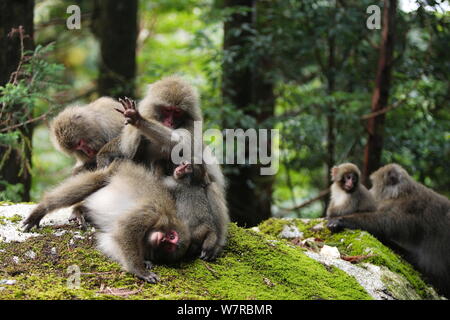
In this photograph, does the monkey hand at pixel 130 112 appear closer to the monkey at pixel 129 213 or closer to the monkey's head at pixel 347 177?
the monkey at pixel 129 213

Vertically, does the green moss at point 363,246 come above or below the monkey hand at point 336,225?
below

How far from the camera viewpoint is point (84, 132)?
5.64 m

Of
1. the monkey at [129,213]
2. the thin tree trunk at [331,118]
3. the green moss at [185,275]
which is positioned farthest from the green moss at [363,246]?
the thin tree trunk at [331,118]

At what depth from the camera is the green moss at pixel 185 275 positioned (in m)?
3.77

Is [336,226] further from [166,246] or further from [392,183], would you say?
[166,246]

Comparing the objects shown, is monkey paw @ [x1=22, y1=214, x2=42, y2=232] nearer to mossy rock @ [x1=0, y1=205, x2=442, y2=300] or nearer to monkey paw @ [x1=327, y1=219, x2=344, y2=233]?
mossy rock @ [x1=0, y1=205, x2=442, y2=300]

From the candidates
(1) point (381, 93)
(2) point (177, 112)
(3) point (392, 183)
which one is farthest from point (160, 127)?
(1) point (381, 93)

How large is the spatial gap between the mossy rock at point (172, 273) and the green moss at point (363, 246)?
28 cm

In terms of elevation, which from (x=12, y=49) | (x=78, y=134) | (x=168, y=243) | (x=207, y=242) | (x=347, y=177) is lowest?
(x=207, y=242)

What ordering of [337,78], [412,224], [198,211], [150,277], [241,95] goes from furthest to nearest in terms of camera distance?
[337,78], [241,95], [412,224], [198,211], [150,277]

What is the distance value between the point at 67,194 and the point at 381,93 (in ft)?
18.9

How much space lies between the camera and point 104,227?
4715mm

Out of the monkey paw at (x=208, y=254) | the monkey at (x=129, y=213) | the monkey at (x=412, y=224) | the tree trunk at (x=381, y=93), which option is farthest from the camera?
the tree trunk at (x=381, y=93)


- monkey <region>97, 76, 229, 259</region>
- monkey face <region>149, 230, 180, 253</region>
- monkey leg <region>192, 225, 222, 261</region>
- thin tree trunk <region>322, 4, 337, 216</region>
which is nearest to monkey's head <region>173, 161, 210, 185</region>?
monkey <region>97, 76, 229, 259</region>
